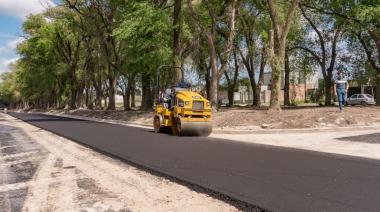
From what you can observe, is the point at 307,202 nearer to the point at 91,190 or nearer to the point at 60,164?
the point at 91,190

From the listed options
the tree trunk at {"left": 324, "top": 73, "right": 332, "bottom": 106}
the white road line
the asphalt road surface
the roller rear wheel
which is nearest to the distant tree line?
the tree trunk at {"left": 324, "top": 73, "right": 332, "bottom": 106}

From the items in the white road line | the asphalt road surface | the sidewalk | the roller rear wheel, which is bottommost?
the white road line

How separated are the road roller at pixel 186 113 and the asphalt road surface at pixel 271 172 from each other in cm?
348

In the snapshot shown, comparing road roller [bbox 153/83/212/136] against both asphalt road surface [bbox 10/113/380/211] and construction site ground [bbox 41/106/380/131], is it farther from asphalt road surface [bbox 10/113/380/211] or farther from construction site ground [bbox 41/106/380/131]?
asphalt road surface [bbox 10/113/380/211]

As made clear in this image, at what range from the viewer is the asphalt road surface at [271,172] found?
26.3ft

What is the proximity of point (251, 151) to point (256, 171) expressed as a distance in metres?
3.77

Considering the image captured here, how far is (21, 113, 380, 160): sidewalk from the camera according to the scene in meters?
14.3

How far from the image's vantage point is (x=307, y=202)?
7.86m

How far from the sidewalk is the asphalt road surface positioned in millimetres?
967

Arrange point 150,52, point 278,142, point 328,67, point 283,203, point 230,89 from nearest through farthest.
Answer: point 283,203, point 278,142, point 150,52, point 328,67, point 230,89

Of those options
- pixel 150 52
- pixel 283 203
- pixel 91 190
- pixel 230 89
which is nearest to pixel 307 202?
pixel 283 203

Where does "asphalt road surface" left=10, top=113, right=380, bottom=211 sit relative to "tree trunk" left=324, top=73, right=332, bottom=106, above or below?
below

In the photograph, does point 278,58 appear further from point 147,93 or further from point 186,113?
point 147,93

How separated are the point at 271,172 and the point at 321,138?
24.1 ft
